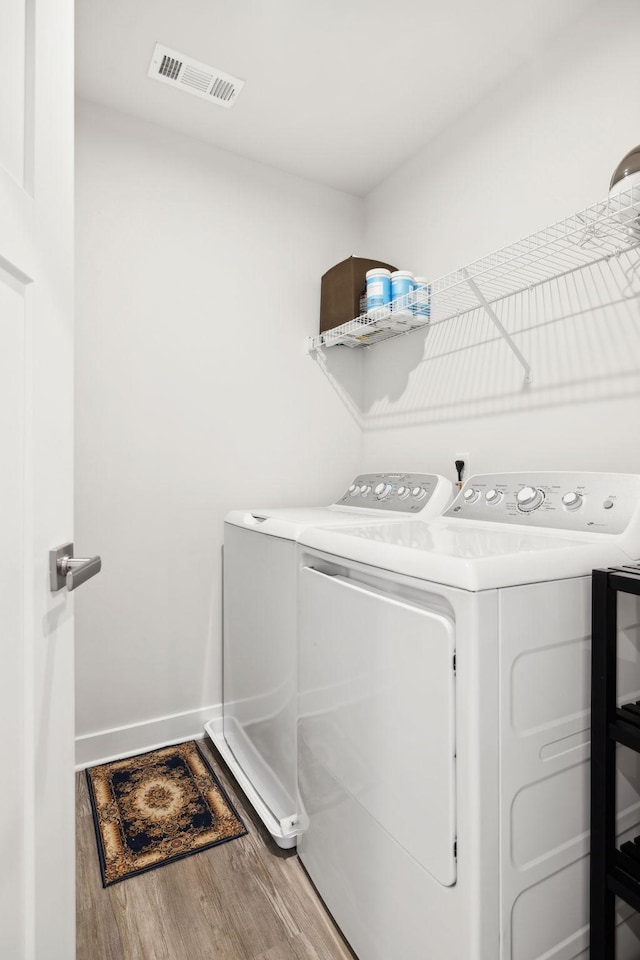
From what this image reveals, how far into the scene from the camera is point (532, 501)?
4.56 ft

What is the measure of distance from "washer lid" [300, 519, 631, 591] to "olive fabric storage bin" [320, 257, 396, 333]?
1.18 metres

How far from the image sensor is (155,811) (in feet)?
5.30

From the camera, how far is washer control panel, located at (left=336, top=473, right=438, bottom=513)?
6.00 ft

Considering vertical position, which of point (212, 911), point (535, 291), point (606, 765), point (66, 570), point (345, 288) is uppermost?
point (345, 288)

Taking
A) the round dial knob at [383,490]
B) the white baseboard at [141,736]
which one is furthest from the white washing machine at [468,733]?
the white baseboard at [141,736]

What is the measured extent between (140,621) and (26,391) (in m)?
1.51

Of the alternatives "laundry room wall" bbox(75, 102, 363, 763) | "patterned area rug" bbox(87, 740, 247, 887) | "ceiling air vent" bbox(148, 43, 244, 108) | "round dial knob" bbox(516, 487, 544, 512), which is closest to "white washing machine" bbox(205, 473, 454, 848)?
"patterned area rug" bbox(87, 740, 247, 887)

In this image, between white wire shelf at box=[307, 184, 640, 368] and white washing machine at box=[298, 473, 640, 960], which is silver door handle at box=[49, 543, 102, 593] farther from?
white wire shelf at box=[307, 184, 640, 368]

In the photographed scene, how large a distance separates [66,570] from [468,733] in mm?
702

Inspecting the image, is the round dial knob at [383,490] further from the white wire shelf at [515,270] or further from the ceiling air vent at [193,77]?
the ceiling air vent at [193,77]

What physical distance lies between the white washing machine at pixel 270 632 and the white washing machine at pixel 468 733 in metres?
0.23

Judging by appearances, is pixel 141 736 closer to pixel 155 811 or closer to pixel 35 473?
pixel 155 811

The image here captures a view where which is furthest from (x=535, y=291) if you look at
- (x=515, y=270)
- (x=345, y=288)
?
(x=345, y=288)

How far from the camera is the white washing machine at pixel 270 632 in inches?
58.1
